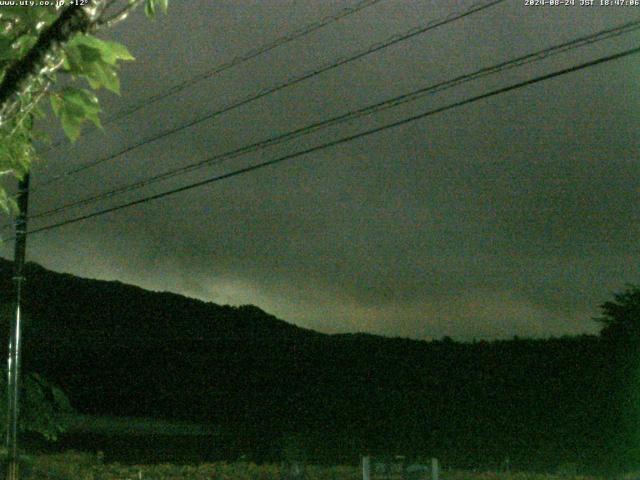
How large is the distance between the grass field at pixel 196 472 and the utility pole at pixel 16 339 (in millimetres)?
2887

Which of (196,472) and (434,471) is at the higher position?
(434,471)

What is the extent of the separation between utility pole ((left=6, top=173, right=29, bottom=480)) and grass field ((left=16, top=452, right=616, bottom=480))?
114 inches

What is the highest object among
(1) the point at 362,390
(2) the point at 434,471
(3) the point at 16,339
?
(3) the point at 16,339

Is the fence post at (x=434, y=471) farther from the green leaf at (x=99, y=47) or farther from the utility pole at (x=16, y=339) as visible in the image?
the green leaf at (x=99, y=47)

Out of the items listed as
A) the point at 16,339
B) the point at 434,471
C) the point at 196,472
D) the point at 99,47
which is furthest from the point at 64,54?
the point at 196,472

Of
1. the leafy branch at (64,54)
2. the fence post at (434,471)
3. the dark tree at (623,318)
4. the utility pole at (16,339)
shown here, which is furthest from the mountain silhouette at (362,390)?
the leafy branch at (64,54)

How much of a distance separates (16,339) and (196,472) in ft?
18.2

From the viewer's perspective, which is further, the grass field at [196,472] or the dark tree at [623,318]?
the dark tree at [623,318]

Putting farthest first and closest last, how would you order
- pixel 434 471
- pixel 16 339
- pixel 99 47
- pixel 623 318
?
pixel 623 318 < pixel 16 339 < pixel 434 471 < pixel 99 47

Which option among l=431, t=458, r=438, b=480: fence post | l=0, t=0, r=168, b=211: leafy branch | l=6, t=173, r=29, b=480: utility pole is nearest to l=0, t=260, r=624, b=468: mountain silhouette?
l=431, t=458, r=438, b=480: fence post

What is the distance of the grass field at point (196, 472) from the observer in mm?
20344

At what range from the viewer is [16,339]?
1964 cm

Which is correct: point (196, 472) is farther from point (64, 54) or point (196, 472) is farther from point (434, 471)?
point (64, 54)

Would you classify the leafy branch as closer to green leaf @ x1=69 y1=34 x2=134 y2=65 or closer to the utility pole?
green leaf @ x1=69 y1=34 x2=134 y2=65
